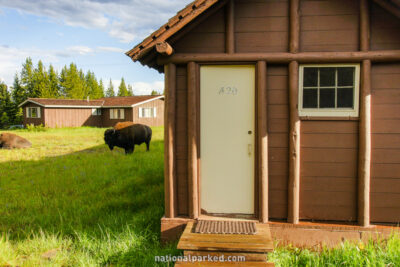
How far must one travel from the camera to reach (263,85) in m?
4.21

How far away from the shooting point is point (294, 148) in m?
4.22

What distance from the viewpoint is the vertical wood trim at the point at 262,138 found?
166 inches

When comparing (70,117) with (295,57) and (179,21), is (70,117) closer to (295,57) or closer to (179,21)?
(179,21)

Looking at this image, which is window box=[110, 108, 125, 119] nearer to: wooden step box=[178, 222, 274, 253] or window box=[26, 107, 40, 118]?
window box=[26, 107, 40, 118]

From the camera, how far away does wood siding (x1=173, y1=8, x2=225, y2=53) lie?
4.33 meters

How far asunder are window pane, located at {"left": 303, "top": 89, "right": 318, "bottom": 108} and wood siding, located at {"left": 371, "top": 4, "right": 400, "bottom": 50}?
3.25 feet

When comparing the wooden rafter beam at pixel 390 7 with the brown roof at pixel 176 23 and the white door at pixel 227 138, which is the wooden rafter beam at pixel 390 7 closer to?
the white door at pixel 227 138

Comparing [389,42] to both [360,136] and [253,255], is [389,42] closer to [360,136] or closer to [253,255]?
[360,136]

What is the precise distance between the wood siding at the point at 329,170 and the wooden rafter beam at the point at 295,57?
0.90 meters

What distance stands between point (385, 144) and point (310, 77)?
4.71 ft

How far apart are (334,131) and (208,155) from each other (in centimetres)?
189

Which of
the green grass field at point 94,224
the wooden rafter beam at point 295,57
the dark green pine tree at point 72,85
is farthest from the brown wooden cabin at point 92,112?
the wooden rafter beam at point 295,57

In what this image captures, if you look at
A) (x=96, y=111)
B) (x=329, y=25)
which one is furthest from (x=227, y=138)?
(x=96, y=111)

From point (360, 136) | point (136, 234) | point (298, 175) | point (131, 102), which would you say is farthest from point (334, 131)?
point (131, 102)
